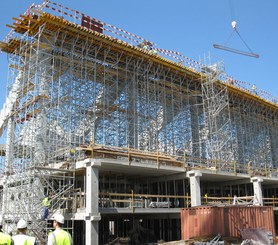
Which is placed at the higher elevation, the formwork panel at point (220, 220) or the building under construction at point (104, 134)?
the building under construction at point (104, 134)

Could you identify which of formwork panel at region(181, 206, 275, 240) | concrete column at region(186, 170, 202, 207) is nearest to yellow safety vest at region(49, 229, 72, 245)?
formwork panel at region(181, 206, 275, 240)

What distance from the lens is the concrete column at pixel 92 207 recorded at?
18.9 metres

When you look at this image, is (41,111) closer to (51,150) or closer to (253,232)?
(51,150)

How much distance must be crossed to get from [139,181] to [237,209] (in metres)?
9.80

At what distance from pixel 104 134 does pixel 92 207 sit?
40.7ft

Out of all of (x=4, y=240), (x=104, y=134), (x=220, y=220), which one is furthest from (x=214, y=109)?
(x=4, y=240)

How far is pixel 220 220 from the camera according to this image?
63.4 feet

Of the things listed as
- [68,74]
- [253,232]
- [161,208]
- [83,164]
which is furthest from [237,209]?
[68,74]

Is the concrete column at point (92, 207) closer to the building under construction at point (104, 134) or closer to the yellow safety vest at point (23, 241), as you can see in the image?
the building under construction at point (104, 134)

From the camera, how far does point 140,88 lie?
109 ft

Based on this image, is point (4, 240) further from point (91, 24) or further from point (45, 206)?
point (91, 24)

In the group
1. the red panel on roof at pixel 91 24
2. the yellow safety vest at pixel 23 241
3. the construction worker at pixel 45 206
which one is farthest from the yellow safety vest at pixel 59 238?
the red panel on roof at pixel 91 24

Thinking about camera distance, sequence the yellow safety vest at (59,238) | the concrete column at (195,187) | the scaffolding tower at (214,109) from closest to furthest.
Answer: the yellow safety vest at (59,238)
the concrete column at (195,187)
the scaffolding tower at (214,109)

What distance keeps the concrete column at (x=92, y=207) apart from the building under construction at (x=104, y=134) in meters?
0.05
